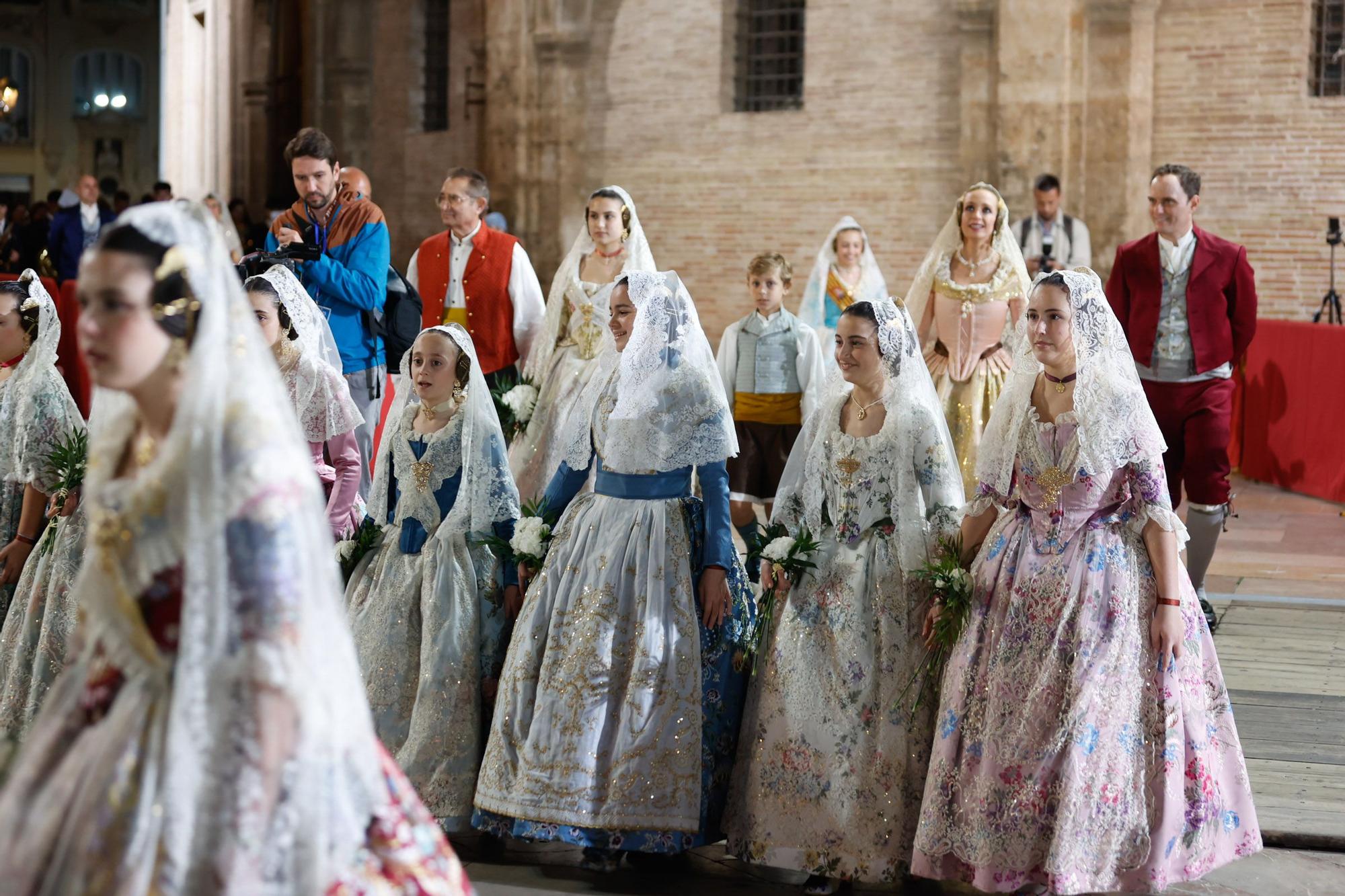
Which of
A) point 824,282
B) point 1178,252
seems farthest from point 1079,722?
point 824,282

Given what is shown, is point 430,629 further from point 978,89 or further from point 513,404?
point 978,89

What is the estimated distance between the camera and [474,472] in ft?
16.0

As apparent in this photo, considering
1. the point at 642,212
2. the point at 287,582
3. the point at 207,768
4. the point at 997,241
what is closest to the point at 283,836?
the point at 207,768

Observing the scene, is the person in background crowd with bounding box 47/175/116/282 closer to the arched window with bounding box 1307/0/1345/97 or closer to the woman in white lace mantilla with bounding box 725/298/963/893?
the arched window with bounding box 1307/0/1345/97

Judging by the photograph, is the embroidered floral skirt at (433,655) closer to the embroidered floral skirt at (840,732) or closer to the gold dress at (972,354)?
the embroidered floral skirt at (840,732)

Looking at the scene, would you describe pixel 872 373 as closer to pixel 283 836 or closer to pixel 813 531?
pixel 813 531

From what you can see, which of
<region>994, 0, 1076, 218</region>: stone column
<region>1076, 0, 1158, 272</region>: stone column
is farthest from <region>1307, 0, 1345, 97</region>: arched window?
<region>994, 0, 1076, 218</region>: stone column

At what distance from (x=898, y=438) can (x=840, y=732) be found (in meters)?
0.80

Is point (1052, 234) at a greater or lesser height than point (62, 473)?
greater

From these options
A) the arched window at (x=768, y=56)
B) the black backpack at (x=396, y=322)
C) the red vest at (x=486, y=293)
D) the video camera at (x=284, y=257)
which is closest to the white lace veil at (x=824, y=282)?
the red vest at (x=486, y=293)

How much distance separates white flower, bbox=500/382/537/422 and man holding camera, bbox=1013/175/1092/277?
15.8 ft

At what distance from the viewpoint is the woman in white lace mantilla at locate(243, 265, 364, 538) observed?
5.21 m

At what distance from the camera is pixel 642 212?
15.9 metres

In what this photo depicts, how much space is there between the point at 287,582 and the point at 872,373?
2495mm
